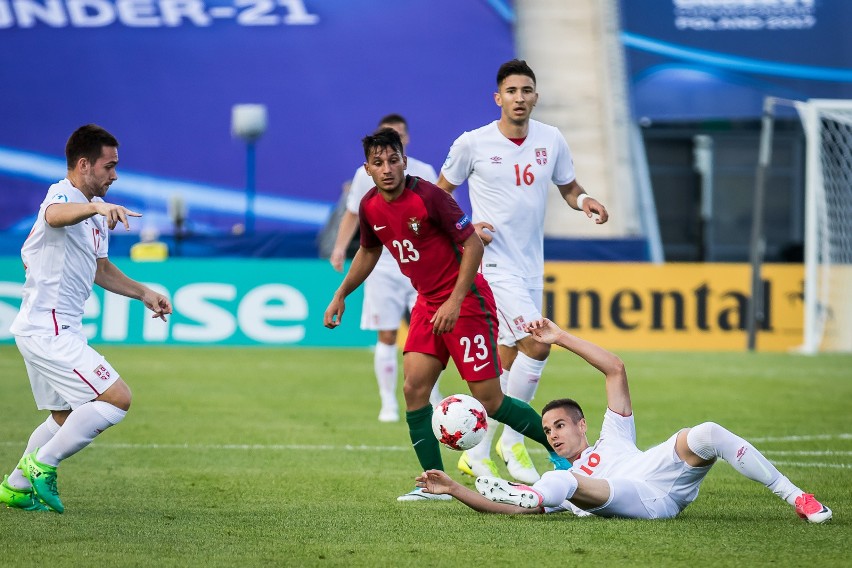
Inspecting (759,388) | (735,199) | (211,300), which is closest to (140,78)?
(211,300)

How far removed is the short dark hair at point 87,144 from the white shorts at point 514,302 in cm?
264

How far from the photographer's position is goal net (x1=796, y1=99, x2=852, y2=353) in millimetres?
18156

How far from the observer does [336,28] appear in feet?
91.4

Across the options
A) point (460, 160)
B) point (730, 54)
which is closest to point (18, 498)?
point (460, 160)

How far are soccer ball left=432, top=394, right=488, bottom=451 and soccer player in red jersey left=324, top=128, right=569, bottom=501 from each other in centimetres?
35

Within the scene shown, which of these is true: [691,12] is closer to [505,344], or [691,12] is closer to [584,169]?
[584,169]

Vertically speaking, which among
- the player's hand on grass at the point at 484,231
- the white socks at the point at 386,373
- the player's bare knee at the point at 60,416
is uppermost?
the player's hand on grass at the point at 484,231

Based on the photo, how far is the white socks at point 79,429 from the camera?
6.97 meters

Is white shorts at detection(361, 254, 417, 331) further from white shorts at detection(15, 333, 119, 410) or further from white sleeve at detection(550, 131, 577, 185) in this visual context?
white shorts at detection(15, 333, 119, 410)

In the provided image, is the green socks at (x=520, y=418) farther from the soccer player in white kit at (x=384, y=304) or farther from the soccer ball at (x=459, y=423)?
the soccer player in white kit at (x=384, y=304)

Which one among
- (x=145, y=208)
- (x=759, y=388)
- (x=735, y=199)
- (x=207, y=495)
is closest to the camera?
(x=207, y=495)

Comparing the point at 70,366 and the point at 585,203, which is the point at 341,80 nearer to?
the point at 585,203

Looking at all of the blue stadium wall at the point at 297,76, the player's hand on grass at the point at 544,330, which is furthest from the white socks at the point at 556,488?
the blue stadium wall at the point at 297,76

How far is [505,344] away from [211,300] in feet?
35.5
